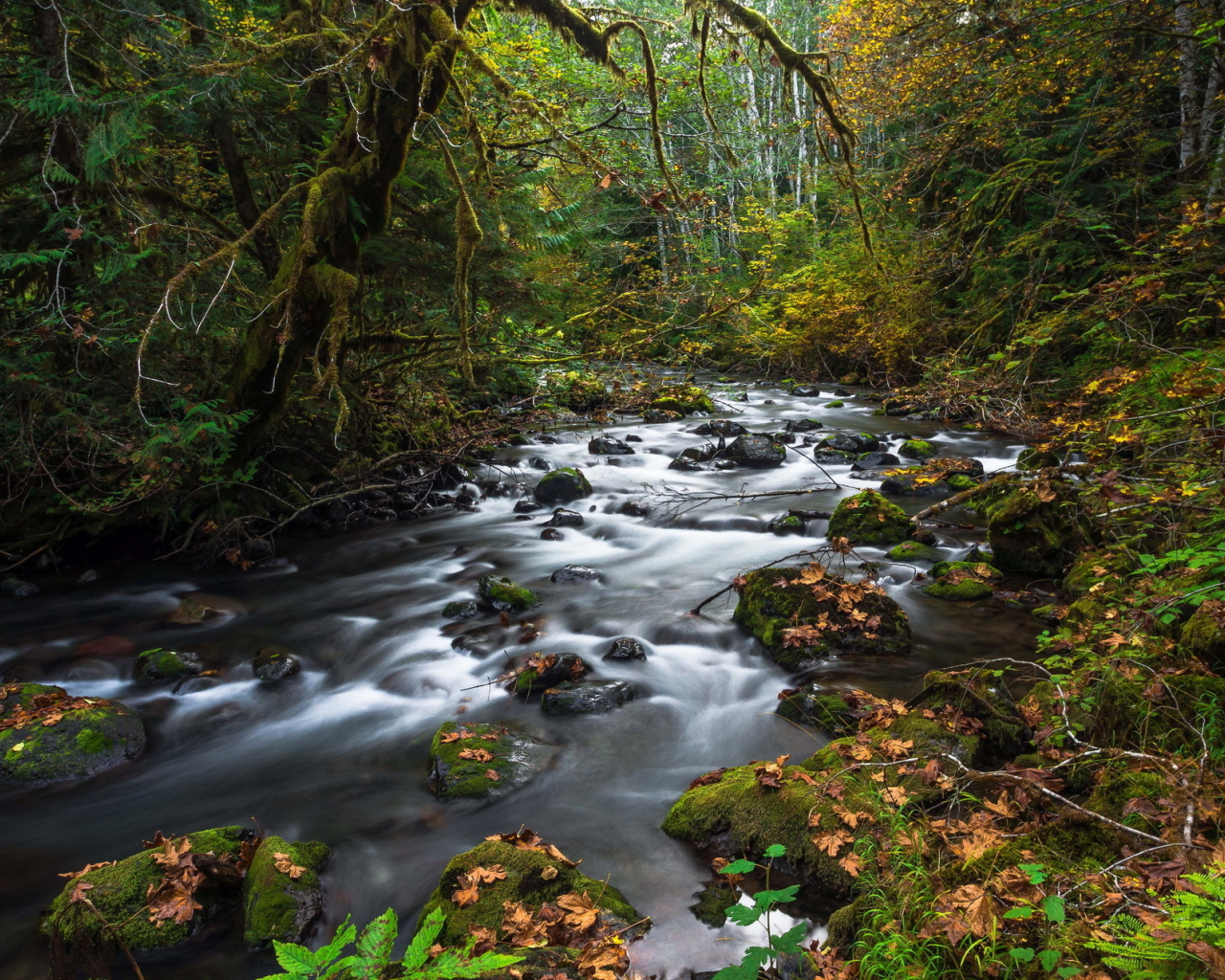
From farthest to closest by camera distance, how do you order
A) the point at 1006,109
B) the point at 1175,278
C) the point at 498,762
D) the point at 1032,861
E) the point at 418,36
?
the point at 1006,109 → the point at 1175,278 → the point at 418,36 → the point at 498,762 → the point at 1032,861

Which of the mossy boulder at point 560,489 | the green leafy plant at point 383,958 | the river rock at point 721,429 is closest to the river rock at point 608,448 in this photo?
the river rock at point 721,429

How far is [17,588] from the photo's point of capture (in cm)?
732

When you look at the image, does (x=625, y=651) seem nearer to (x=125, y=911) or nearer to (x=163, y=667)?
(x=125, y=911)

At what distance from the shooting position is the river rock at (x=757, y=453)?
11703 mm

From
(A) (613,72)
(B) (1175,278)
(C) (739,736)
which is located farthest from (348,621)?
(B) (1175,278)

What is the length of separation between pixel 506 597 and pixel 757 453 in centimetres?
616

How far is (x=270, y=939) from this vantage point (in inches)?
121

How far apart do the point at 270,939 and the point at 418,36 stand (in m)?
6.30

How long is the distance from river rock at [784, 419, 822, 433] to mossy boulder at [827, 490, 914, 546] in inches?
232

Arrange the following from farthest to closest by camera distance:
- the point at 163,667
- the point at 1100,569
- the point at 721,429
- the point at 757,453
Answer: the point at 721,429 → the point at 757,453 → the point at 163,667 → the point at 1100,569

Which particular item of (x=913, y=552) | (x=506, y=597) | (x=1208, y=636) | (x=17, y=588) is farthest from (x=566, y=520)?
(x=1208, y=636)

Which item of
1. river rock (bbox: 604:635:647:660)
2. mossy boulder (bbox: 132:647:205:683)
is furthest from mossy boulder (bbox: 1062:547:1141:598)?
mossy boulder (bbox: 132:647:205:683)

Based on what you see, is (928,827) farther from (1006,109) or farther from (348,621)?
(1006,109)

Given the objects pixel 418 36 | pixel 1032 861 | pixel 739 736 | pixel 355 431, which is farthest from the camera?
pixel 355 431
